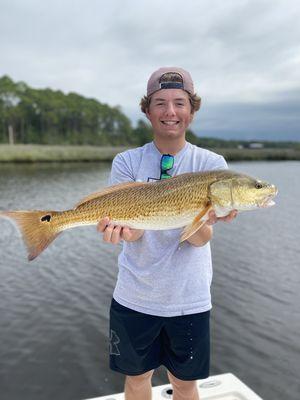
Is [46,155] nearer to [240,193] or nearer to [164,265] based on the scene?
[164,265]

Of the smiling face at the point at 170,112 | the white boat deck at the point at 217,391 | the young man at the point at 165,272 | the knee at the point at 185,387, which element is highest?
the smiling face at the point at 170,112

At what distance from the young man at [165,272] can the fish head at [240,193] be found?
10 centimetres

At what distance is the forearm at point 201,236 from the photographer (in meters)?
2.94

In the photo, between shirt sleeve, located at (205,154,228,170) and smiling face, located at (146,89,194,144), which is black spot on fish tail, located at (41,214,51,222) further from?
shirt sleeve, located at (205,154,228,170)

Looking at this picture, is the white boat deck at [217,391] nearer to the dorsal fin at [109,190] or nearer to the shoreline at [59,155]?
the dorsal fin at [109,190]

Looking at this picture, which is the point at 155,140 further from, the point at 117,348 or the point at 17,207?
the point at 17,207

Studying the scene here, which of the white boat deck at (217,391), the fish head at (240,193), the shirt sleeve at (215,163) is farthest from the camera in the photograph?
the white boat deck at (217,391)

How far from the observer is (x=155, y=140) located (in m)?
3.22

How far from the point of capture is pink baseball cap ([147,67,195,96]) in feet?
10.1

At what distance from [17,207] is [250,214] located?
1128 centimetres

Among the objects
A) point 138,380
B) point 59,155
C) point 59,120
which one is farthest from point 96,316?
point 59,120

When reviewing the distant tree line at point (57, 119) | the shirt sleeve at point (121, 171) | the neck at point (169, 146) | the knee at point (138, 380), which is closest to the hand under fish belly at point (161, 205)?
the shirt sleeve at point (121, 171)

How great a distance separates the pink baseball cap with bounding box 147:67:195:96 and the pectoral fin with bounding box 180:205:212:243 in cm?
93

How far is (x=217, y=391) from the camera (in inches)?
166
